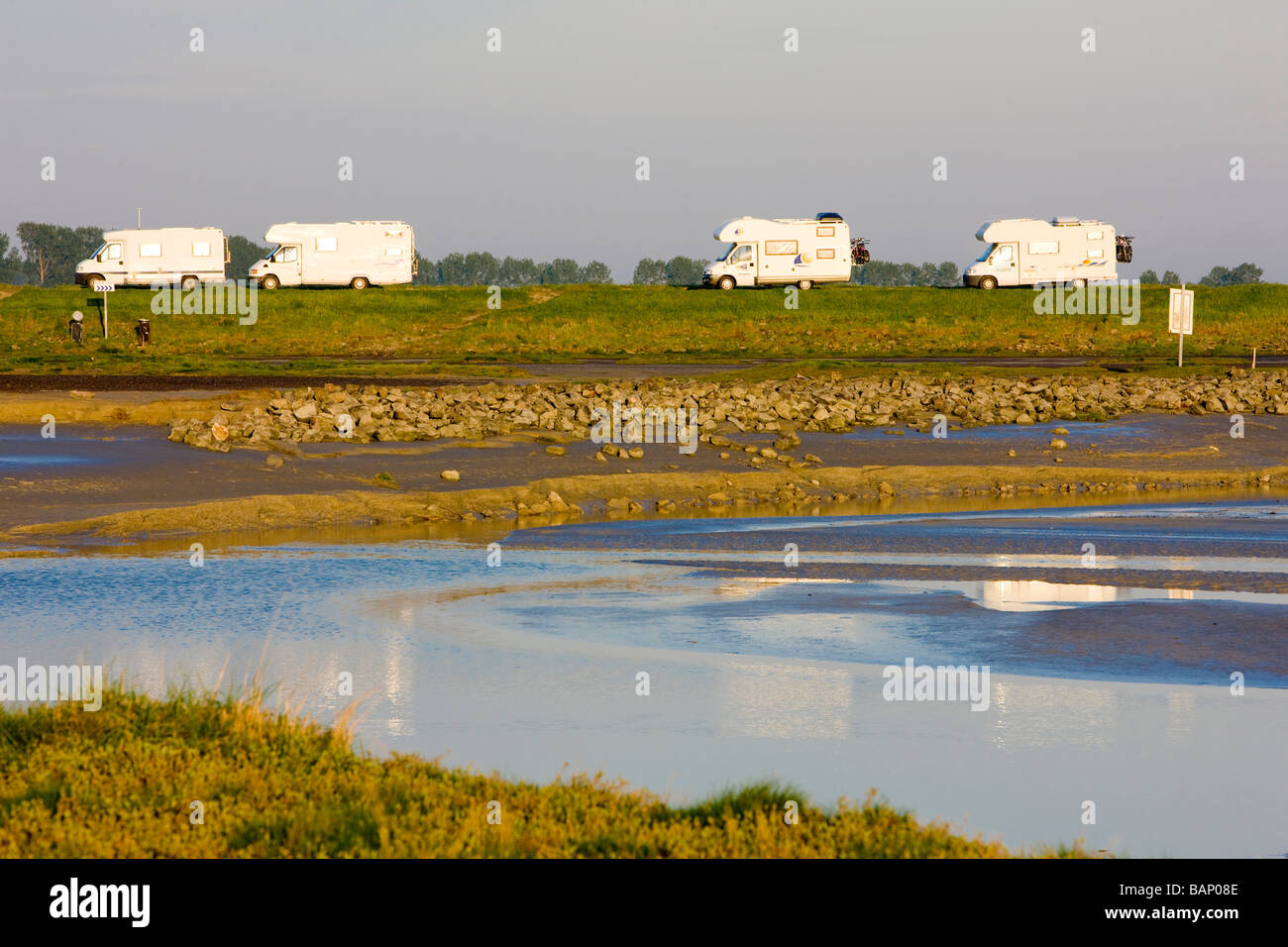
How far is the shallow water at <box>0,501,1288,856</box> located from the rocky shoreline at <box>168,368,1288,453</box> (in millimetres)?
8377

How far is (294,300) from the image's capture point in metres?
65.9

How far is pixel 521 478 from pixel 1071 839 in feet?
56.0

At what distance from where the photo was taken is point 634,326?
64688mm

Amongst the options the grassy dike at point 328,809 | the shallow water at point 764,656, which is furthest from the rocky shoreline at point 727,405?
the grassy dike at point 328,809


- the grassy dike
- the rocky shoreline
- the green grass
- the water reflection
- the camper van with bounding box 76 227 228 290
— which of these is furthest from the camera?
the camper van with bounding box 76 227 228 290

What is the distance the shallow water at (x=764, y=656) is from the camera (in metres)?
8.66

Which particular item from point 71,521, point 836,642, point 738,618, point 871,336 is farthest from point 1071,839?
point 871,336
